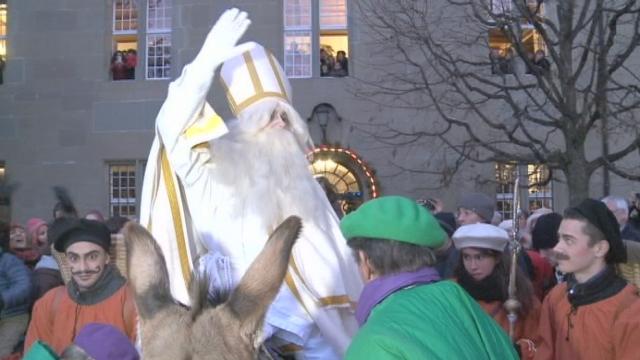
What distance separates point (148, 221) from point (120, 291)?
58 cm

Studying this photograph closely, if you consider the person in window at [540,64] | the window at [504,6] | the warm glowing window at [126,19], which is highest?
the warm glowing window at [126,19]

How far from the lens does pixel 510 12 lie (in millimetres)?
13125

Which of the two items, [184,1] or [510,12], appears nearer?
[510,12]

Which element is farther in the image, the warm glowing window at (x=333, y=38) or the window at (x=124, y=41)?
the window at (x=124, y=41)

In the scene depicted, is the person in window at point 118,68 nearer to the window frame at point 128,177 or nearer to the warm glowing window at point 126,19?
the warm glowing window at point 126,19

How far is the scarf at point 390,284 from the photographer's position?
111 inches

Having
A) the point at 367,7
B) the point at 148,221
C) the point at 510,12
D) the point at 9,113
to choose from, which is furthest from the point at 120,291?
the point at 9,113

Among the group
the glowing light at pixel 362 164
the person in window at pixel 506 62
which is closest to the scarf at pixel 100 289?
the person in window at pixel 506 62

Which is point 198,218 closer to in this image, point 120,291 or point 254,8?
point 120,291

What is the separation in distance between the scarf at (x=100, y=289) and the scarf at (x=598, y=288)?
2276 mm

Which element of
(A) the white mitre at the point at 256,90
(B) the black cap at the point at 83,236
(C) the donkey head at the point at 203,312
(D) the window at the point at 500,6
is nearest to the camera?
(C) the donkey head at the point at 203,312

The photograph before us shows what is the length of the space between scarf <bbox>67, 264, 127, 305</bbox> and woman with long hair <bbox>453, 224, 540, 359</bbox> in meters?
1.99

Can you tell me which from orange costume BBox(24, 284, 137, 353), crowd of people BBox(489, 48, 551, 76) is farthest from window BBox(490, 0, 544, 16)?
orange costume BBox(24, 284, 137, 353)

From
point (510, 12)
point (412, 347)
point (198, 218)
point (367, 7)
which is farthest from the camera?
point (367, 7)
